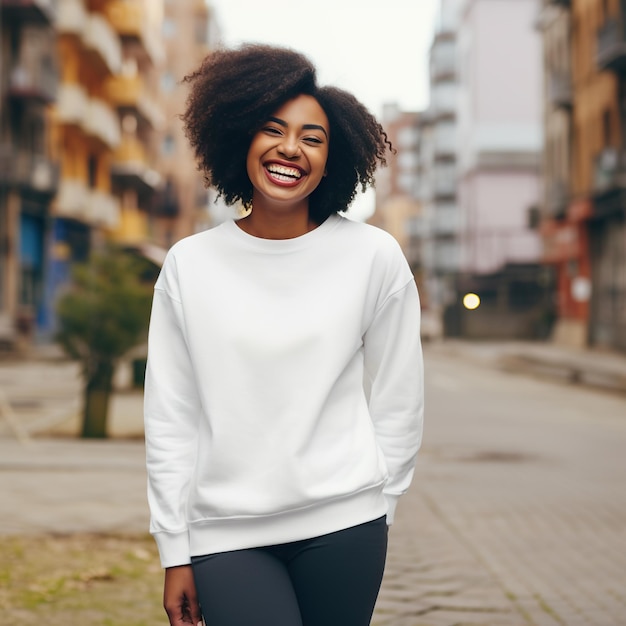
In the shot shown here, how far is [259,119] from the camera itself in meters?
2.70

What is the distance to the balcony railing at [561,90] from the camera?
41.7 metres

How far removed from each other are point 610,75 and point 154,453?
36342 mm

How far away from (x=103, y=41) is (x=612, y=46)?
18.8 metres

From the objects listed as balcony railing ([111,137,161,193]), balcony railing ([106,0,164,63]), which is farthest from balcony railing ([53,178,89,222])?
balcony railing ([106,0,164,63])

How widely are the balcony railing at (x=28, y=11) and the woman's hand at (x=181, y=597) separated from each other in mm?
34698

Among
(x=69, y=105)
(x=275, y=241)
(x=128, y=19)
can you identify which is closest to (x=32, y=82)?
(x=69, y=105)

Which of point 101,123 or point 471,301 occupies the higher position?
point 101,123

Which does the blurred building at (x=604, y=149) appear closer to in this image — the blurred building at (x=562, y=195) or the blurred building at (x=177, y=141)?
the blurred building at (x=562, y=195)

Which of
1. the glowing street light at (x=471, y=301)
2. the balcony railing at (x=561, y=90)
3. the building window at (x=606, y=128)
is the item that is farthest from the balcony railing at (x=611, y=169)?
the glowing street light at (x=471, y=301)

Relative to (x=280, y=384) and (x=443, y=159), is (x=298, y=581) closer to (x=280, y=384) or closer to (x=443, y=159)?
(x=280, y=384)

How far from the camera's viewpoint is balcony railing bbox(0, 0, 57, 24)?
3531 centimetres

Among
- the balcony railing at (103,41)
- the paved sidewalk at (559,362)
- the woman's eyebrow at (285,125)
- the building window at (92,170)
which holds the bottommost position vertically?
the paved sidewalk at (559,362)

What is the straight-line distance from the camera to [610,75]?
3709 centimetres

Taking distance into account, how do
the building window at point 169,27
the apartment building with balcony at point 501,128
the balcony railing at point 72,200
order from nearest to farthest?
1. the balcony railing at point 72,200
2. the apartment building with balcony at point 501,128
3. the building window at point 169,27
